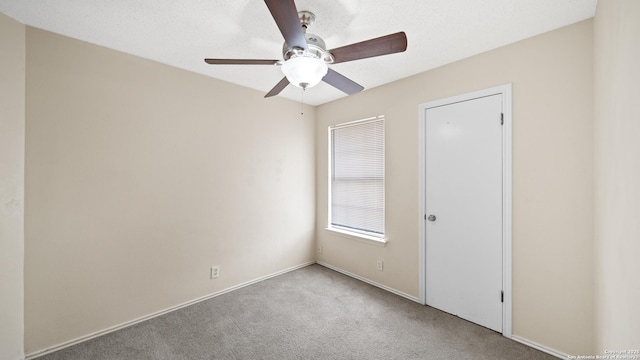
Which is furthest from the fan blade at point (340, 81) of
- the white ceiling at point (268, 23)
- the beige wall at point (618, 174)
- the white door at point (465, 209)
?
the beige wall at point (618, 174)

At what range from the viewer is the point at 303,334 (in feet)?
7.18

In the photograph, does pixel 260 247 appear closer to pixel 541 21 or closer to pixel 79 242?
pixel 79 242

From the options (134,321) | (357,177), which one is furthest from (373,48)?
(134,321)

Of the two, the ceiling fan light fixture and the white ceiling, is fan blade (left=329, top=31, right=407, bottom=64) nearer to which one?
the ceiling fan light fixture

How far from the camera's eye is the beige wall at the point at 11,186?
5.66 feet

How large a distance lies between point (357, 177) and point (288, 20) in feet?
8.01

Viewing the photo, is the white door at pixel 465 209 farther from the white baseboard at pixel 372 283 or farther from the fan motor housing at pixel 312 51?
the fan motor housing at pixel 312 51

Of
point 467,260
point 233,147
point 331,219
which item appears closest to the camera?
point 467,260

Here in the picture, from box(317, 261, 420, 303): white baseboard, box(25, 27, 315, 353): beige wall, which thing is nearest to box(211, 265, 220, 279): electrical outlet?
box(25, 27, 315, 353): beige wall

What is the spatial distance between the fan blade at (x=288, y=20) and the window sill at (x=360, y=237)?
238 cm

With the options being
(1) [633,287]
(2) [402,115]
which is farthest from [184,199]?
(1) [633,287]

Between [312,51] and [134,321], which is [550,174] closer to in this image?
[312,51]

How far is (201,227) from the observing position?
109 inches

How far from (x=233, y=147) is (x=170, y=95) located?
825 millimetres
